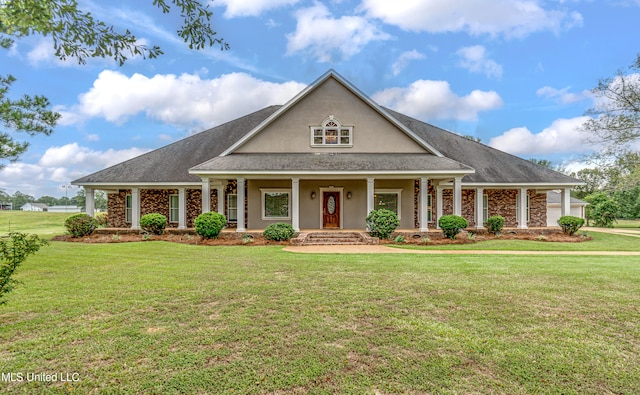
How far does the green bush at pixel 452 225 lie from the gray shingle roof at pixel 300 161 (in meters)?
2.29

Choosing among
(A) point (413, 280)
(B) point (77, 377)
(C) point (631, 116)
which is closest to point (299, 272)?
(A) point (413, 280)

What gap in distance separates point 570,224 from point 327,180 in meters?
12.7

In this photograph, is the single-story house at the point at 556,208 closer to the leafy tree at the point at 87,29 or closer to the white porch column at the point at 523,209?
the white porch column at the point at 523,209

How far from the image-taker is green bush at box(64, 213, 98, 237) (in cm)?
1531

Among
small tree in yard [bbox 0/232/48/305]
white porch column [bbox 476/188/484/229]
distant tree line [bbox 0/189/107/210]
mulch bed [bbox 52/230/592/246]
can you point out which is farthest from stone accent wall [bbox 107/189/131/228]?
distant tree line [bbox 0/189/107/210]

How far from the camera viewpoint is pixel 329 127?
16.4 m

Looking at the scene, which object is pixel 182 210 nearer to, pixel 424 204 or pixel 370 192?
pixel 370 192

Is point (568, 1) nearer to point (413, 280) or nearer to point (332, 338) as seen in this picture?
point (413, 280)

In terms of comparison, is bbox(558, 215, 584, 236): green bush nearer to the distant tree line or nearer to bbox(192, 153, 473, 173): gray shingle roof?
bbox(192, 153, 473, 173): gray shingle roof

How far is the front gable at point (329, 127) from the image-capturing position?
53.8 ft

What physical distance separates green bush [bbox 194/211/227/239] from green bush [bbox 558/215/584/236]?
1725 cm

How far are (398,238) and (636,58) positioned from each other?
17262 mm

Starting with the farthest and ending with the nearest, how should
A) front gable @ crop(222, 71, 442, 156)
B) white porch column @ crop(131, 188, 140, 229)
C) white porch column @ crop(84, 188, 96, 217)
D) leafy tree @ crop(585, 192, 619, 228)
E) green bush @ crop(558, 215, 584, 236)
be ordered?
leafy tree @ crop(585, 192, 619, 228), white porch column @ crop(131, 188, 140, 229), white porch column @ crop(84, 188, 96, 217), front gable @ crop(222, 71, 442, 156), green bush @ crop(558, 215, 584, 236)

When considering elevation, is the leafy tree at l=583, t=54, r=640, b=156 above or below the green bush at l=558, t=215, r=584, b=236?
above
